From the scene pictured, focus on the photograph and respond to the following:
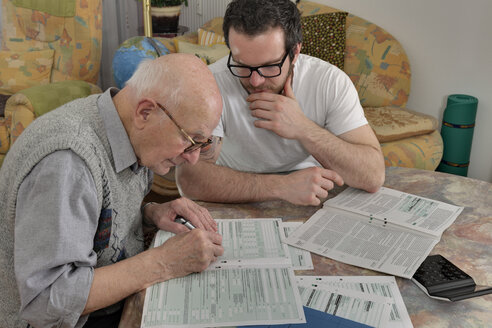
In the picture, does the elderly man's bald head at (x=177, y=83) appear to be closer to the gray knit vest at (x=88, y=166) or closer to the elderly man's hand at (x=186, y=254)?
the gray knit vest at (x=88, y=166)

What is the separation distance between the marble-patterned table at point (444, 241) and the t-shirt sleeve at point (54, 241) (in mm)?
121

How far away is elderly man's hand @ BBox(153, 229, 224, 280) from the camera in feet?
3.47

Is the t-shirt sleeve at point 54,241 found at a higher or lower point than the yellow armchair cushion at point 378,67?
higher

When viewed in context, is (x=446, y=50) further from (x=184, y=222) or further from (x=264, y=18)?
(x=184, y=222)

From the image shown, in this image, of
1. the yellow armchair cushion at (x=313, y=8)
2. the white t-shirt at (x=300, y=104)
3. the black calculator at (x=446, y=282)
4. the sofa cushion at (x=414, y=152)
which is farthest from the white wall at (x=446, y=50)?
the black calculator at (x=446, y=282)

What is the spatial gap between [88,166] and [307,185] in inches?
24.4

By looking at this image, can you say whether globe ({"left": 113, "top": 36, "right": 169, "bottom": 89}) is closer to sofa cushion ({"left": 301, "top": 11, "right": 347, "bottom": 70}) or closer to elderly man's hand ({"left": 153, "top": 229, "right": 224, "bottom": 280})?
sofa cushion ({"left": 301, "top": 11, "right": 347, "bottom": 70})

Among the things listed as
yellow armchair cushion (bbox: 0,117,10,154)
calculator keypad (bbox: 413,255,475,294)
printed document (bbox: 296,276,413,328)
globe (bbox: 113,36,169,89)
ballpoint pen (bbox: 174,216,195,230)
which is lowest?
yellow armchair cushion (bbox: 0,117,10,154)

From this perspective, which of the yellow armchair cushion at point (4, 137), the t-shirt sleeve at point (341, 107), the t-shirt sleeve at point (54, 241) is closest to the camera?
the t-shirt sleeve at point (54, 241)

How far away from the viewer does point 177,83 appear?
3.37 feet

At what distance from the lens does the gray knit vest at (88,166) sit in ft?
3.24

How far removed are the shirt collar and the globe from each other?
2.04 m

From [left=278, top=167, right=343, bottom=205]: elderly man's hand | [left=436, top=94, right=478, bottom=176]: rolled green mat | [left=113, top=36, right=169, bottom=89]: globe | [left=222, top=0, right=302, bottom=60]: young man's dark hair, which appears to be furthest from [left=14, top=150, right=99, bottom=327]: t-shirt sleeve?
[left=436, top=94, right=478, bottom=176]: rolled green mat

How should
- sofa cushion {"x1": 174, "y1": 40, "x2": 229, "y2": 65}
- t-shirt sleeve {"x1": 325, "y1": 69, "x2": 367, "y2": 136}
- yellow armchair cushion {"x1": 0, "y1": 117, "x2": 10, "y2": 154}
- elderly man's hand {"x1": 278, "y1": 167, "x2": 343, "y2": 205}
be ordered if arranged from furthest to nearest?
sofa cushion {"x1": 174, "y1": 40, "x2": 229, "y2": 65} < yellow armchair cushion {"x1": 0, "y1": 117, "x2": 10, "y2": 154} < t-shirt sleeve {"x1": 325, "y1": 69, "x2": 367, "y2": 136} < elderly man's hand {"x1": 278, "y1": 167, "x2": 343, "y2": 205}
